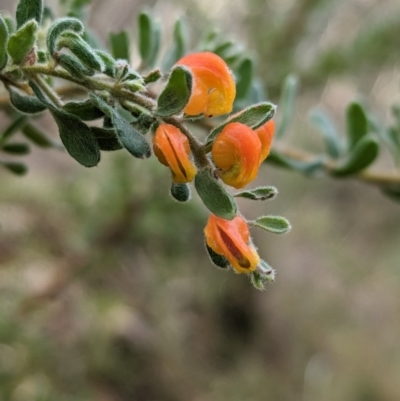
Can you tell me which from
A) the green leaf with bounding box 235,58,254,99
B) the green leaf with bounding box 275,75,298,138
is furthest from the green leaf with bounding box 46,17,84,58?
the green leaf with bounding box 275,75,298,138

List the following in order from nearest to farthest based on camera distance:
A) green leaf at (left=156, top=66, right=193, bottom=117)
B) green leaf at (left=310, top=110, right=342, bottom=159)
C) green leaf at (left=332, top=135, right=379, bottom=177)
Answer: green leaf at (left=156, top=66, right=193, bottom=117) < green leaf at (left=332, top=135, right=379, bottom=177) < green leaf at (left=310, top=110, right=342, bottom=159)

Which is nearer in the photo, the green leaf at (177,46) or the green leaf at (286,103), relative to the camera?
the green leaf at (177,46)

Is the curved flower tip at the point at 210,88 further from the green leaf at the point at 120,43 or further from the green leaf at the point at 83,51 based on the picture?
the green leaf at the point at 120,43

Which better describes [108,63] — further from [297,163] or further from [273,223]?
[297,163]

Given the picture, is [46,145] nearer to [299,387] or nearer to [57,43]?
[57,43]

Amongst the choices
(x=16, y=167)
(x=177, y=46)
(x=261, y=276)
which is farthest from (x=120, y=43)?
(x=261, y=276)

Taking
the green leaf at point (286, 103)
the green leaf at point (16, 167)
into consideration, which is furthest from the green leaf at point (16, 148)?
the green leaf at point (286, 103)

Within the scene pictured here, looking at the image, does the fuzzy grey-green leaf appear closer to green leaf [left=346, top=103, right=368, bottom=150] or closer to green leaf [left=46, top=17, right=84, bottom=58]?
green leaf [left=46, top=17, right=84, bottom=58]
